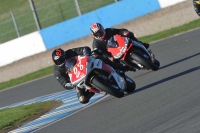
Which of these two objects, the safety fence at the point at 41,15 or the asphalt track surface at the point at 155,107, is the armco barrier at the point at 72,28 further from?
the asphalt track surface at the point at 155,107

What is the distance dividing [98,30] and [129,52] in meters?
0.82

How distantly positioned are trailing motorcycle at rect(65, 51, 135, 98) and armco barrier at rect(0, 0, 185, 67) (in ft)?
45.8

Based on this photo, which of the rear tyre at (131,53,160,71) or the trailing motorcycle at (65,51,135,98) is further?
the rear tyre at (131,53,160,71)

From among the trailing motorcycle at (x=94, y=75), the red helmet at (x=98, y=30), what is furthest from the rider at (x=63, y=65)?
the red helmet at (x=98, y=30)

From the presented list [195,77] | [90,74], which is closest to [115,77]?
[90,74]

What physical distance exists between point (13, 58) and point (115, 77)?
15.8 metres

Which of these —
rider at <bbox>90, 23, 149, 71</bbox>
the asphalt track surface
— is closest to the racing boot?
the asphalt track surface

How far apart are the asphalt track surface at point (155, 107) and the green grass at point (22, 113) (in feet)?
5.65

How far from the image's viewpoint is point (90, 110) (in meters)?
11.7

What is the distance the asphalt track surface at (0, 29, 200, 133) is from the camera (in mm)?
8375

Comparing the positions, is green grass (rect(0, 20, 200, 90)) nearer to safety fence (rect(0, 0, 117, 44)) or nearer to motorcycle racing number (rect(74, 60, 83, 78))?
safety fence (rect(0, 0, 117, 44))

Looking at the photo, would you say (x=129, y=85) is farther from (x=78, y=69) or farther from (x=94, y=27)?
(x=94, y=27)

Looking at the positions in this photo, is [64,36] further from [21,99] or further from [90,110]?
[90,110]

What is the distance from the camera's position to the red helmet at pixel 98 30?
42.5ft
